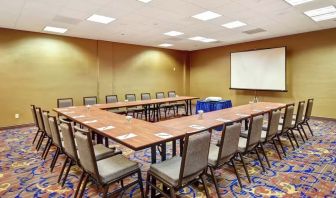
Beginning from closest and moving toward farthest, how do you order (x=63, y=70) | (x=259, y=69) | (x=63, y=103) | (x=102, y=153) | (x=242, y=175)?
(x=102, y=153)
(x=242, y=175)
(x=63, y=103)
(x=63, y=70)
(x=259, y=69)

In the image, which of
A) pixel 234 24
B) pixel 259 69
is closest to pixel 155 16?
pixel 234 24

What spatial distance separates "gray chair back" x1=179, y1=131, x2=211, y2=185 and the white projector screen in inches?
265

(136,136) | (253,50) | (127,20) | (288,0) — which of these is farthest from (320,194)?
(253,50)

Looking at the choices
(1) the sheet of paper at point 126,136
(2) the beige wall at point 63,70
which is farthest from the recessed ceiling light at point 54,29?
(1) the sheet of paper at point 126,136

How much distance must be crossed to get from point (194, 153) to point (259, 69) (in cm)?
724

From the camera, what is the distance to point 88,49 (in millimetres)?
7504

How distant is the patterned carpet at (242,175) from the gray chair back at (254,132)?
0.47 m

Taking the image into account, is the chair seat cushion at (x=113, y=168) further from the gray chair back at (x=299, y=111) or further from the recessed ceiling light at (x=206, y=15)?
the recessed ceiling light at (x=206, y=15)

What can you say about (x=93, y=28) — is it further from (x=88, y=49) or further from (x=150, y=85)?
(x=150, y=85)

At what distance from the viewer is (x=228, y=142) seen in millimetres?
2357

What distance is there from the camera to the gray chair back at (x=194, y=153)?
1850 millimetres

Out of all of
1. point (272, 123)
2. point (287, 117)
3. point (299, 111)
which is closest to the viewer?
point (272, 123)

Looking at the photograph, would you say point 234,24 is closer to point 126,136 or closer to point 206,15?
point 206,15

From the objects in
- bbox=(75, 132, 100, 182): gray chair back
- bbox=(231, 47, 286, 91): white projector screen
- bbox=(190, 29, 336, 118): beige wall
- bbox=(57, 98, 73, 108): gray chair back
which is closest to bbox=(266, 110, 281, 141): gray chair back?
bbox=(75, 132, 100, 182): gray chair back
